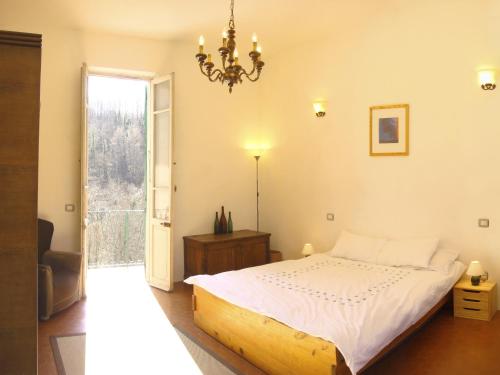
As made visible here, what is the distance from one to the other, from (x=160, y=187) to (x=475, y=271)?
3.52 meters

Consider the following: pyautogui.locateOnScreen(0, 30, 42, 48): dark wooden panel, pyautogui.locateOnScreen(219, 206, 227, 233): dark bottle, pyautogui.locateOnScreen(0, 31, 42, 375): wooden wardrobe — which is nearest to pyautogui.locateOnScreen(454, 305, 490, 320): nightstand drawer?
pyautogui.locateOnScreen(219, 206, 227, 233): dark bottle

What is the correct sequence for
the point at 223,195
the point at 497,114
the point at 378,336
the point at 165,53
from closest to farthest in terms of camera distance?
the point at 378,336 < the point at 497,114 < the point at 165,53 < the point at 223,195

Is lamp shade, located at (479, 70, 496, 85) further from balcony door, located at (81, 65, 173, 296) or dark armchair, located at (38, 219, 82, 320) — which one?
dark armchair, located at (38, 219, 82, 320)

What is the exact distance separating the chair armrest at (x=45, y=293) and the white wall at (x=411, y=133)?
307cm

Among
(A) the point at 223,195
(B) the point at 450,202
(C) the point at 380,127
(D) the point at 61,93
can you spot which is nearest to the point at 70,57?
(D) the point at 61,93

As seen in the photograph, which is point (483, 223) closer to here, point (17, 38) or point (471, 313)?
point (471, 313)

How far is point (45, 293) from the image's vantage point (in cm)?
401

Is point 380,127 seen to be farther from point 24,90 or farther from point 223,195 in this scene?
point 24,90

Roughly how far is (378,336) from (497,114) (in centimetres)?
259

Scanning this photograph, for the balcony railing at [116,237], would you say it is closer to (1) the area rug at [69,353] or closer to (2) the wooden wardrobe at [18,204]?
(1) the area rug at [69,353]

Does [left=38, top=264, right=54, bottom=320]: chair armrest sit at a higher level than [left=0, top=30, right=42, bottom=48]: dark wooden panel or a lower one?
lower

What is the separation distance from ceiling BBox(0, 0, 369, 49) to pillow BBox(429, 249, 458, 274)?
2.62m

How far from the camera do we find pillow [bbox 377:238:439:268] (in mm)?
4195

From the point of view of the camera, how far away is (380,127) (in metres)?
4.86
